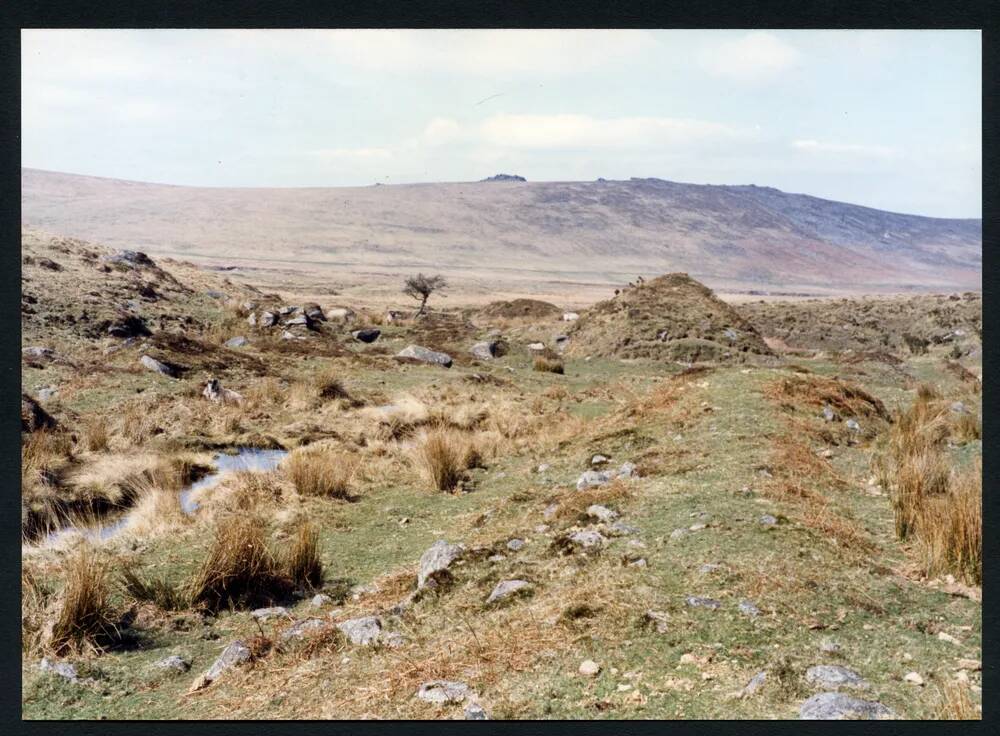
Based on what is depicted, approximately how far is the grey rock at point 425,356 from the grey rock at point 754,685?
688 inches

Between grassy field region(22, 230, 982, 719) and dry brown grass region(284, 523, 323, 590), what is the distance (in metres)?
0.09

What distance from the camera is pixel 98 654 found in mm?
4961

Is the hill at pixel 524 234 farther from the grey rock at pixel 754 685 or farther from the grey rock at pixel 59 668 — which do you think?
the grey rock at pixel 754 685

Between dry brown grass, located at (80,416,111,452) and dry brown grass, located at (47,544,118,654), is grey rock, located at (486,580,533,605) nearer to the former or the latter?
dry brown grass, located at (47,544,118,654)

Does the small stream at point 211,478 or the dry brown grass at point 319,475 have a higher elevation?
the dry brown grass at point 319,475

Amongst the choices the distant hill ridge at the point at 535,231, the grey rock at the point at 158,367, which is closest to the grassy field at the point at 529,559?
the grey rock at the point at 158,367

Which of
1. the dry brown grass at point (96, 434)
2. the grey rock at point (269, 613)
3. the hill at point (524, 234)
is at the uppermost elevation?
the hill at point (524, 234)

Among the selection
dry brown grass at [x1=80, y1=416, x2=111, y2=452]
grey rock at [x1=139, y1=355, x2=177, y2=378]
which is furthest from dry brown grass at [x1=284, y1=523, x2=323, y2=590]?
grey rock at [x1=139, y1=355, x2=177, y2=378]

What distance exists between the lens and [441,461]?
9.57 meters

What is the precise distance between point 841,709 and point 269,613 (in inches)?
151

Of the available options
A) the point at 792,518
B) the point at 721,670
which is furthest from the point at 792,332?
the point at 721,670

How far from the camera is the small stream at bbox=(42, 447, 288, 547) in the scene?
25.3 ft

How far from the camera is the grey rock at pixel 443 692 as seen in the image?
3.90 meters

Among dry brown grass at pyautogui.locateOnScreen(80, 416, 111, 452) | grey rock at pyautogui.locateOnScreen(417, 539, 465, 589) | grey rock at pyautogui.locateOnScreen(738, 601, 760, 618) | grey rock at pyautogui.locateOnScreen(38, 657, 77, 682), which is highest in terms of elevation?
grey rock at pyautogui.locateOnScreen(738, 601, 760, 618)
